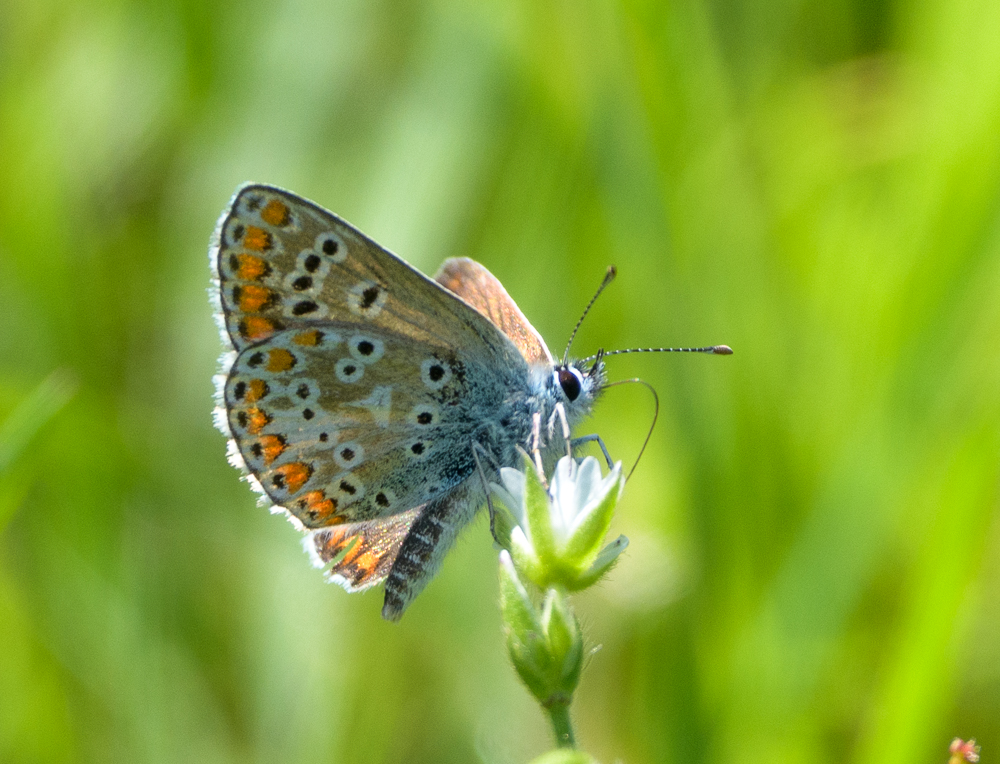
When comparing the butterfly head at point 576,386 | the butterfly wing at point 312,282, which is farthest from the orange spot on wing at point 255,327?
the butterfly head at point 576,386

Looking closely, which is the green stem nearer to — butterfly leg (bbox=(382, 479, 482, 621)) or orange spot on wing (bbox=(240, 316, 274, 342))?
butterfly leg (bbox=(382, 479, 482, 621))

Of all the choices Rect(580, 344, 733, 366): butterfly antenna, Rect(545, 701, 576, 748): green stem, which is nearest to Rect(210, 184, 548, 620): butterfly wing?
Rect(580, 344, 733, 366): butterfly antenna

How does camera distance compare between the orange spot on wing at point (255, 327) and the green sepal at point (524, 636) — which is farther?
the orange spot on wing at point (255, 327)

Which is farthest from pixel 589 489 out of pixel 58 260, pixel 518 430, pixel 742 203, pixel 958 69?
pixel 58 260

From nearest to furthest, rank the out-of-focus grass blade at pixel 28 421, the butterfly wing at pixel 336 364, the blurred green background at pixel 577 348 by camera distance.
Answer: the out-of-focus grass blade at pixel 28 421 → the butterfly wing at pixel 336 364 → the blurred green background at pixel 577 348

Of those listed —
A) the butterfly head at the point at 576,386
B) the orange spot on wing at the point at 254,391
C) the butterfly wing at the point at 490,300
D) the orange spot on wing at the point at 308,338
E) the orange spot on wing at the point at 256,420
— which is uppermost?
the butterfly wing at the point at 490,300

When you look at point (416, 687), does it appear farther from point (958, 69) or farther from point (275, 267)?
point (958, 69)

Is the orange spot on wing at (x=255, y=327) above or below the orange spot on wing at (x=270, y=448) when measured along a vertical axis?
above

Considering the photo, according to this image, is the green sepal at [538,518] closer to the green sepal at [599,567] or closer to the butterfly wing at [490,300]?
the green sepal at [599,567]
